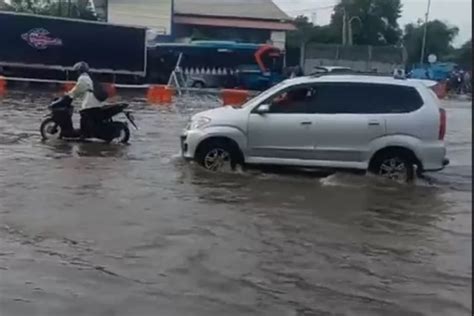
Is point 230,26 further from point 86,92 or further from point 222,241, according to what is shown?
point 222,241

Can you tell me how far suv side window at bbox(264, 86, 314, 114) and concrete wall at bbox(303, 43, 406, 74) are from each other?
4037 cm

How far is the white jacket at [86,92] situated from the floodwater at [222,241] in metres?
2.30

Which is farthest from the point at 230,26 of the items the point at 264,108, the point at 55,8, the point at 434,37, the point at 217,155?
the point at 264,108

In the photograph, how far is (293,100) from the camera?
1280 cm

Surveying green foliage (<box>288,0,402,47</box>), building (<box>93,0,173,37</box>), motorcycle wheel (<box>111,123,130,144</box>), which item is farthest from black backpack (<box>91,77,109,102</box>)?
green foliage (<box>288,0,402,47</box>)

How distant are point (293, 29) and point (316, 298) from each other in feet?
212

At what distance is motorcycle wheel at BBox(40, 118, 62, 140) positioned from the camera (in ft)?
54.5

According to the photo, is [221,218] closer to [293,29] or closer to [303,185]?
[303,185]

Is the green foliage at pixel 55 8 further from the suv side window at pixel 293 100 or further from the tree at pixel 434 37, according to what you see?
the suv side window at pixel 293 100

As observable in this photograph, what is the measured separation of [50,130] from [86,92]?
42.9 inches

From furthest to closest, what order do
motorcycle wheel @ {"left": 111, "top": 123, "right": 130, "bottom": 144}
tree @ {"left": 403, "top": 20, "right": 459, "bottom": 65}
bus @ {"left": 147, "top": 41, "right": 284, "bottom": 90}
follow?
tree @ {"left": 403, "top": 20, "right": 459, "bottom": 65}, bus @ {"left": 147, "top": 41, "right": 284, "bottom": 90}, motorcycle wheel @ {"left": 111, "top": 123, "right": 130, "bottom": 144}

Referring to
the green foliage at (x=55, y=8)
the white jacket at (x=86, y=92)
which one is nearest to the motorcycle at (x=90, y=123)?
the white jacket at (x=86, y=92)

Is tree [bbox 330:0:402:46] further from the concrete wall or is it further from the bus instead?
the bus

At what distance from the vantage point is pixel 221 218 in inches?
375
